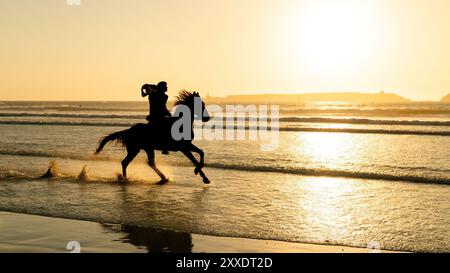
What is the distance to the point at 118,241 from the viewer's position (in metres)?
6.22

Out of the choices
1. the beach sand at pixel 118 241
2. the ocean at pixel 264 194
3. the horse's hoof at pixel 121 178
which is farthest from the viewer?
the horse's hoof at pixel 121 178

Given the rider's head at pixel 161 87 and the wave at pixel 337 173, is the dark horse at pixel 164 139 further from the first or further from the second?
the wave at pixel 337 173

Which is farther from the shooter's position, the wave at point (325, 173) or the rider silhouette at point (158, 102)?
the wave at point (325, 173)

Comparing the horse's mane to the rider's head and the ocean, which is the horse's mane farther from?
the ocean

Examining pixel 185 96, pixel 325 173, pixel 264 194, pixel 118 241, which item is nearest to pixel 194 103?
pixel 185 96

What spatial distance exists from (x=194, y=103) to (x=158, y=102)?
893 mm

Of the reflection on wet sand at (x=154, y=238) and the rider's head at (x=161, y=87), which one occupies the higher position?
the rider's head at (x=161, y=87)

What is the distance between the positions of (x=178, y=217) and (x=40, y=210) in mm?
2623

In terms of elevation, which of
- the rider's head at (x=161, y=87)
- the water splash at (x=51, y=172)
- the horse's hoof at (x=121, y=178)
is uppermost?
the rider's head at (x=161, y=87)

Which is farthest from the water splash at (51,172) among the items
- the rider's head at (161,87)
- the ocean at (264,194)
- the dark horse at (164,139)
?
the rider's head at (161,87)

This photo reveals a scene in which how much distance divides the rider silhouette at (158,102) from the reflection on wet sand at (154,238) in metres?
4.09

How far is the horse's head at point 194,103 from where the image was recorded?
10.6 meters

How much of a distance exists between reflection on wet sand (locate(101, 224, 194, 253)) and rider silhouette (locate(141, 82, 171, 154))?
4092mm
